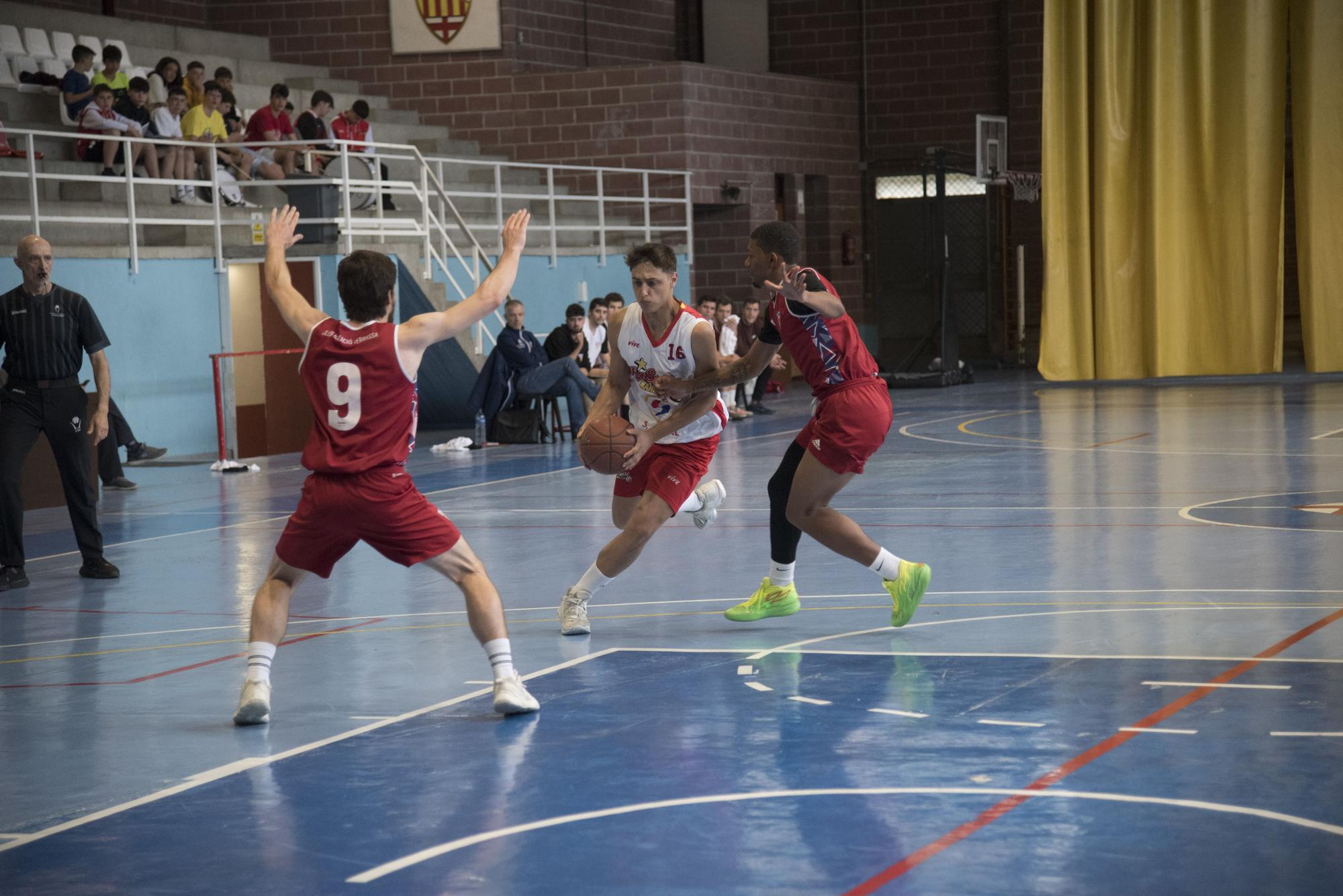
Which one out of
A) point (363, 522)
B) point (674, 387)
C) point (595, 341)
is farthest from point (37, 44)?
point (363, 522)

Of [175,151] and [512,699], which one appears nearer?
[512,699]

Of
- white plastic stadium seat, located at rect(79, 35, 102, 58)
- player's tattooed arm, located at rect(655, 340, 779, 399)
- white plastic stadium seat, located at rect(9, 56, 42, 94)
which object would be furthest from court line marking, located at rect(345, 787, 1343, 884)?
white plastic stadium seat, located at rect(79, 35, 102, 58)

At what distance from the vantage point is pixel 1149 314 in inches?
931

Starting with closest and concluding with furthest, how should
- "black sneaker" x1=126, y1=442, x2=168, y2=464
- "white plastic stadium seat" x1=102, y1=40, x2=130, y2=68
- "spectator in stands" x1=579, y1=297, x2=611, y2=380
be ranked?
1. "black sneaker" x1=126, y1=442, x2=168, y2=464
2. "spectator in stands" x1=579, y1=297, x2=611, y2=380
3. "white plastic stadium seat" x1=102, y1=40, x2=130, y2=68

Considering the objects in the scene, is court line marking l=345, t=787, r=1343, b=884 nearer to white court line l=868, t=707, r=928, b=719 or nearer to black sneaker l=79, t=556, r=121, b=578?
white court line l=868, t=707, r=928, b=719

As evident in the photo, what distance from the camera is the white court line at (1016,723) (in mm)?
5406

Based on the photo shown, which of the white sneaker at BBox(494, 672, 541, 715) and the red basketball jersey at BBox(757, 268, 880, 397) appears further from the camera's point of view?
the red basketball jersey at BBox(757, 268, 880, 397)

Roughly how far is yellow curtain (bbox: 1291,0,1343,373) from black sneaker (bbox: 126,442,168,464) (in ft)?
50.2

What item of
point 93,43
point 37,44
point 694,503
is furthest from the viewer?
point 93,43

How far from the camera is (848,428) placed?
7.09 m

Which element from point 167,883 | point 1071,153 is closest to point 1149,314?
point 1071,153

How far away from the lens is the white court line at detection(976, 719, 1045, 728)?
17.7 feet

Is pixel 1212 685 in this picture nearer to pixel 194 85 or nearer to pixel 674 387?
pixel 674 387

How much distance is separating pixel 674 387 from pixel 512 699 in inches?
76.7
